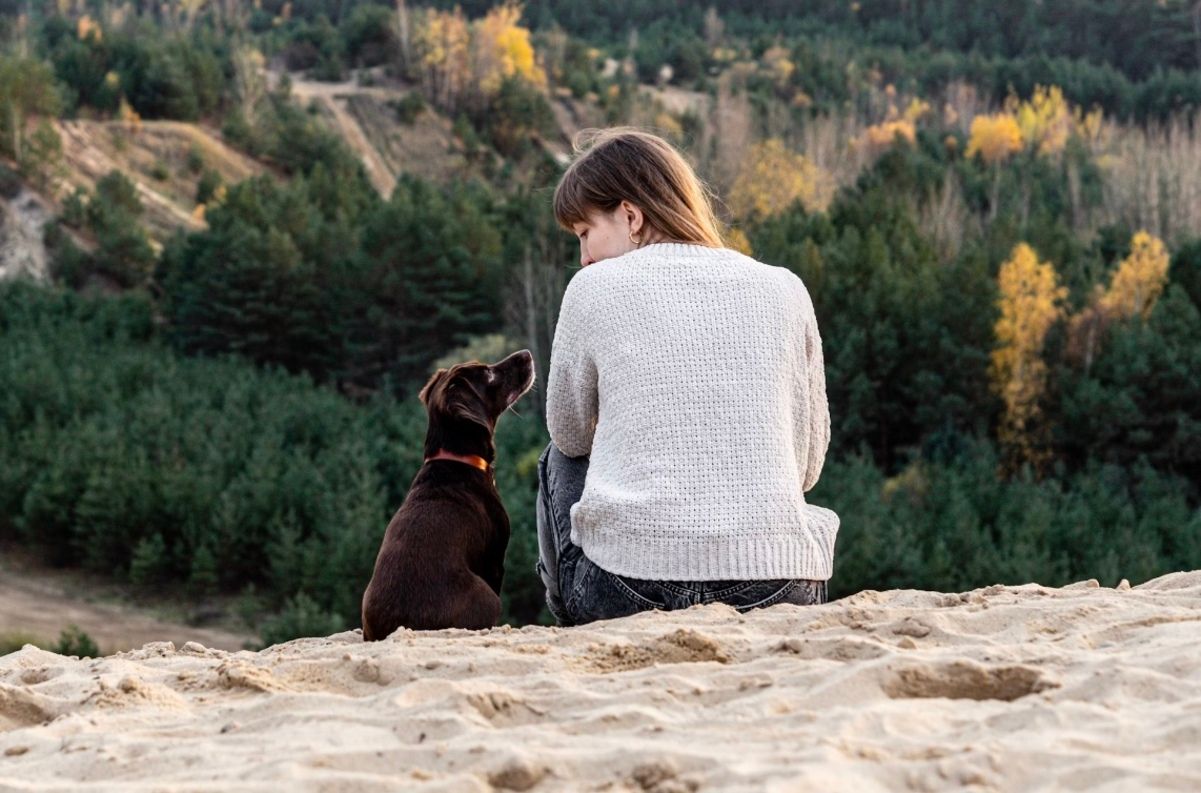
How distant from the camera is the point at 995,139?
2215 inches

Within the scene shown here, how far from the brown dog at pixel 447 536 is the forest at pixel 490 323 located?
2.64 metres

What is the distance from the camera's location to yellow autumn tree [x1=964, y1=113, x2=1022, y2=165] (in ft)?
183

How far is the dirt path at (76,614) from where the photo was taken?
18.5 meters

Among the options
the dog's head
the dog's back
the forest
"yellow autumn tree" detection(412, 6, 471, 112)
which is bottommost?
the forest

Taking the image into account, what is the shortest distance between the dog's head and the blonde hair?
923 mm

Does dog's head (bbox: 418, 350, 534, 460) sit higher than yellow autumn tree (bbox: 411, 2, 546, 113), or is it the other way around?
dog's head (bbox: 418, 350, 534, 460)

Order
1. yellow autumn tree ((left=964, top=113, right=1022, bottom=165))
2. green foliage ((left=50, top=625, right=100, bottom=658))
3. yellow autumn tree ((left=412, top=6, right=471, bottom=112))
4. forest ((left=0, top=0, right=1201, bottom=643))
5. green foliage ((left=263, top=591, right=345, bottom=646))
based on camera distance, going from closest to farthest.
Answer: green foliage ((left=50, top=625, right=100, bottom=658))
green foliage ((left=263, top=591, right=345, bottom=646))
forest ((left=0, top=0, right=1201, bottom=643))
yellow autumn tree ((left=964, top=113, right=1022, bottom=165))
yellow autumn tree ((left=412, top=6, right=471, bottom=112))

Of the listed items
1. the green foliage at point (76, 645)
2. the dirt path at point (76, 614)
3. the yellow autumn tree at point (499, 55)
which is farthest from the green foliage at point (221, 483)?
the yellow autumn tree at point (499, 55)

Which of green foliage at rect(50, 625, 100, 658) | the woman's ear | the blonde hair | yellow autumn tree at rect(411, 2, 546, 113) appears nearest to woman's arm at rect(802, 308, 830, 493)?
the blonde hair

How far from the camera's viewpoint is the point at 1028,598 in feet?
15.7

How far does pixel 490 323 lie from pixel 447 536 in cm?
2924

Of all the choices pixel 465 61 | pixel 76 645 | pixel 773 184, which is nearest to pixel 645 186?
pixel 76 645

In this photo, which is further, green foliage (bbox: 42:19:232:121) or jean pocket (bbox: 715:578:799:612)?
green foliage (bbox: 42:19:232:121)

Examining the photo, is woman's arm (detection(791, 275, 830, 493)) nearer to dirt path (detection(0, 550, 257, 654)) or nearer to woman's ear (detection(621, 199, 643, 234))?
woman's ear (detection(621, 199, 643, 234))
